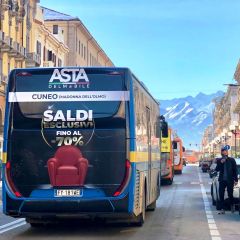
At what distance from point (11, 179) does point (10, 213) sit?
2.16 ft

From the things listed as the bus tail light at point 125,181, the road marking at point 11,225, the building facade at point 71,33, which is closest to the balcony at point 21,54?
the building facade at point 71,33

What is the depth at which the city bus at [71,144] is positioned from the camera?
11.6 metres

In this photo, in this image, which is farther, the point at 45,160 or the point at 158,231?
the point at 158,231

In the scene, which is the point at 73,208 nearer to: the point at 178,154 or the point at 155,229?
the point at 155,229

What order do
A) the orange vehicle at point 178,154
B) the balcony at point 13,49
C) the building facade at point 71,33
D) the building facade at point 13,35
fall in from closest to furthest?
1. the building facade at point 13,35
2. the orange vehicle at point 178,154
3. the balcony at point 13,49
4. the building facade at point 71,33

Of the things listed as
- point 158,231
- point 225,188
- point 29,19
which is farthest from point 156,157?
point 29,19

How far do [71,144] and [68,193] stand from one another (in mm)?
934

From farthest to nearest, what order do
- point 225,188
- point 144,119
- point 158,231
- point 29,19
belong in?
1. point 29,19
2. point 225,188
3. point 144,119
4. point 158,231

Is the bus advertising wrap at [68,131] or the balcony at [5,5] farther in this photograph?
the balcony at [5,5]

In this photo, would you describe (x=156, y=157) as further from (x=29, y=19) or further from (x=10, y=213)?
(x=29, y=19)

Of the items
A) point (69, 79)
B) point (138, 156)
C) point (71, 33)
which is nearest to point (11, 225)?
point (138, 156)

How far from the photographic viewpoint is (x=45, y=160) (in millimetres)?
11695

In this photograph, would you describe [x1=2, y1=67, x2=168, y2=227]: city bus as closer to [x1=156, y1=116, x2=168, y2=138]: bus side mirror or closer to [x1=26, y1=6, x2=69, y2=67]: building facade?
[x1=156, y1=116, x2=168, y2=138]: bus side mirror

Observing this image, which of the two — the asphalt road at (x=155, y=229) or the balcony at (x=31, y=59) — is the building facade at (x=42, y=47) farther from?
the asphalt road at (x=155, y=229)
